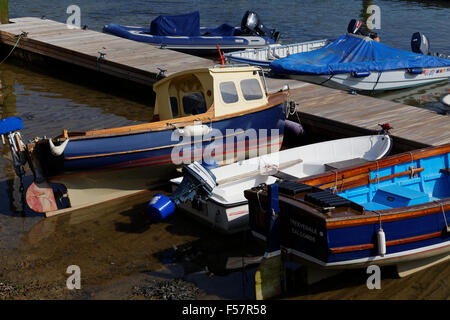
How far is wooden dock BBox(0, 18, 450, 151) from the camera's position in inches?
500

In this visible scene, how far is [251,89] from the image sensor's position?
12.1 meters

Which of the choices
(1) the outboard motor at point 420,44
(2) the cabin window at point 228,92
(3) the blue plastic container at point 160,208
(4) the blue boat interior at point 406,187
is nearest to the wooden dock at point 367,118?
(4) the blue boat interior at point 406,187

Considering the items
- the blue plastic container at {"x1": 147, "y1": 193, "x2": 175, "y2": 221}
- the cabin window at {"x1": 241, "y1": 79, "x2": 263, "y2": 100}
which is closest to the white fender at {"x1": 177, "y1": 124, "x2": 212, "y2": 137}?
the cabin window at {"x1": 241, "y1": 79, "x2": 263, "y2": 100}

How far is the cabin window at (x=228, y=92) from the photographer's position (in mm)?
11653

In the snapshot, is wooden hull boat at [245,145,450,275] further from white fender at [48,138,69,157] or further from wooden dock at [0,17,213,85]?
wooden dock at [0,17,213,85]

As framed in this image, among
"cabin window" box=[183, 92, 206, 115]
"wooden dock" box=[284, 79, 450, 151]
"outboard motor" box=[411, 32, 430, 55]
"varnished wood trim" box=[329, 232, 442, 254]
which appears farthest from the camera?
"outboard motor" box=[411, 32, 430, 55]

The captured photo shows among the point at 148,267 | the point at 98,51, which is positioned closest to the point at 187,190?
the point at 148,267

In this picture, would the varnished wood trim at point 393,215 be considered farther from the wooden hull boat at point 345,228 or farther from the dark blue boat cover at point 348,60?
the dark blue boat cover at point 348,60

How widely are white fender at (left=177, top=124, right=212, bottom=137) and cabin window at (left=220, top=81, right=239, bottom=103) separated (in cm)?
84

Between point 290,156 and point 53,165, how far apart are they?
4.34 metres

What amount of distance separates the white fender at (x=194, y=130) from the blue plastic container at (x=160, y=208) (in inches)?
62.5

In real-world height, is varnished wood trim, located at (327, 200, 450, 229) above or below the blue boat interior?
above

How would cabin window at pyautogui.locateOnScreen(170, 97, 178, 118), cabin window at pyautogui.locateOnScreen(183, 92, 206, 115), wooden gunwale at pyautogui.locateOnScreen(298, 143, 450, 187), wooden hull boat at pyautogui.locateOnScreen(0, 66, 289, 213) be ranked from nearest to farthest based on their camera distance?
wooden gunwale at pyautogui.locateOnScreen(298, 143, 450, 187) → wooden hull boat at pyautogui.locateOnScreen(0, 66, 289, 213) → cabin window at pyautogui.locateOnScreen(183, 92, 206, 115) → cabin window at pyautogui.locateOnScreen(170, 97, 178, 118)
